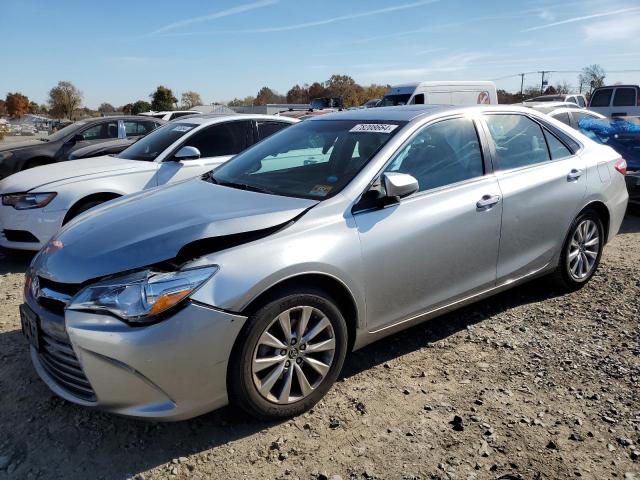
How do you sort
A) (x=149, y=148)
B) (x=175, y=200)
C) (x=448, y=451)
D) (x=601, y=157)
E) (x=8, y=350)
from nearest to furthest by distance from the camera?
1. (x=448, y=451)
2. (x=175, y=200)
3. (x=8, y=350)
4. (x=601, y=157)
5. (x=149, y=148)

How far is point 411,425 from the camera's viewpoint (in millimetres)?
2895

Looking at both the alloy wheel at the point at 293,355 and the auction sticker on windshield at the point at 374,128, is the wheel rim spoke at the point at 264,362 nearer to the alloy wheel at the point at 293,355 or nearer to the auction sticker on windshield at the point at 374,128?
the alloy wheel at the point at 293,355

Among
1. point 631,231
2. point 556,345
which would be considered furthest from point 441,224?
point 631,231

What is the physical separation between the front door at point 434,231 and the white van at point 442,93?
42.9 feet

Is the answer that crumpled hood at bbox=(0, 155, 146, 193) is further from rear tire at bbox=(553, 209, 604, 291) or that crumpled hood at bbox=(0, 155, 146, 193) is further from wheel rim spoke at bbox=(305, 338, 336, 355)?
rear tire at bbox=(553, 209, 604, 291)

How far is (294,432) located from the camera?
285cm

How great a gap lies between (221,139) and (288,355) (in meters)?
4.28

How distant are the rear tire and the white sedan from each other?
371cm

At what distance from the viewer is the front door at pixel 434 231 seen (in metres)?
3.16

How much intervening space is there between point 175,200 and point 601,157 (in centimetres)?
361

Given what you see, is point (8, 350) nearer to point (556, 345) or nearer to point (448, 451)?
point (448, 451)

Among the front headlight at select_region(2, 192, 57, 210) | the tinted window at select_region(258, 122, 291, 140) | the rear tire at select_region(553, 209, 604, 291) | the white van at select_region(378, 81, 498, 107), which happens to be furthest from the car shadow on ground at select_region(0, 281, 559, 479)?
the white van at select_region(378, 81, 498, 107)

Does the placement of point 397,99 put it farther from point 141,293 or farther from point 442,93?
point 141,293

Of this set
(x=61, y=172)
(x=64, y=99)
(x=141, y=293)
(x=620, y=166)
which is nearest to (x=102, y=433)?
(x=141, y=293)
